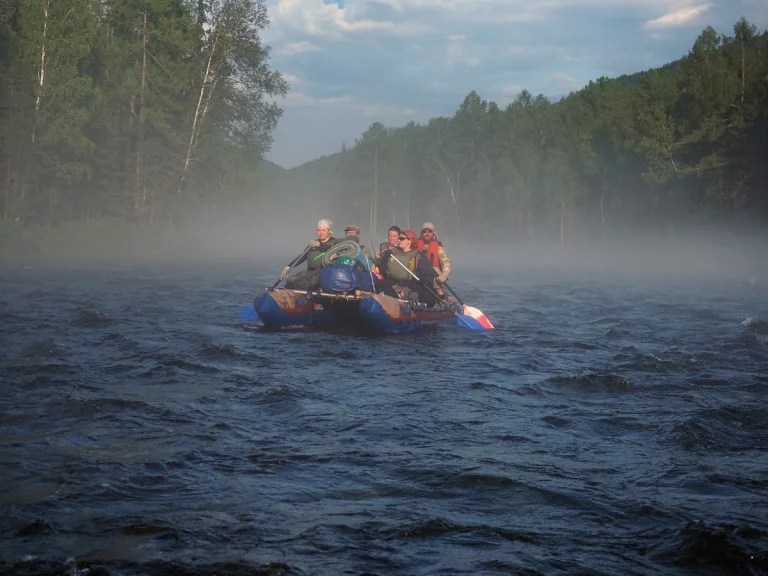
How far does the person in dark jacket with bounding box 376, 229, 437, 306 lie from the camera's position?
1614 centimetres

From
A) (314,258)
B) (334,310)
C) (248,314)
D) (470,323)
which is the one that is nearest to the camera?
(334,310)

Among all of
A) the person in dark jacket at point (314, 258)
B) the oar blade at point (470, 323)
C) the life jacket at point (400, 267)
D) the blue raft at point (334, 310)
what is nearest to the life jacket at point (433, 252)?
the life jacket at point (400, 267)

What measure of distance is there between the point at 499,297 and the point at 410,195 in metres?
69.3

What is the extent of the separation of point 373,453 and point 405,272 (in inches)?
361

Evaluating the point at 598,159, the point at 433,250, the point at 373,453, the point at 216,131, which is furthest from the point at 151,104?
the point at 373,453

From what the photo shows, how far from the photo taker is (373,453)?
23.6ft

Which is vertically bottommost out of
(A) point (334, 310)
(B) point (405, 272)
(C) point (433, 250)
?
(A) point (334, 310)

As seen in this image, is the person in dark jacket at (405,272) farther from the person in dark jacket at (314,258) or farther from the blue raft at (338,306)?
the person in dark jacket at (314,258)

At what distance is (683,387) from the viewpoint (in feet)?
34.3

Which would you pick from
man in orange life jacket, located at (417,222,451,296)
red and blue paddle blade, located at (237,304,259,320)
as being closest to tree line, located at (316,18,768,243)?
man in orange life jacket, located at (417,222,451,296)

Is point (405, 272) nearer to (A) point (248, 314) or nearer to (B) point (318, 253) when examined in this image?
(B) point (318, 253)

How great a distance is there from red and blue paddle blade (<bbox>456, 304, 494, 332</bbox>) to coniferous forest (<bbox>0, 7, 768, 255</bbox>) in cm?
2220

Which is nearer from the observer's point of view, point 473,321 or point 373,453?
point 373,453

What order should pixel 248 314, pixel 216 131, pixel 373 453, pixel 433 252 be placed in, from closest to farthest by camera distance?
1. pixel 373 453
2. pixel 248 314
3. pixel 433 252
4. pixel 216 131
